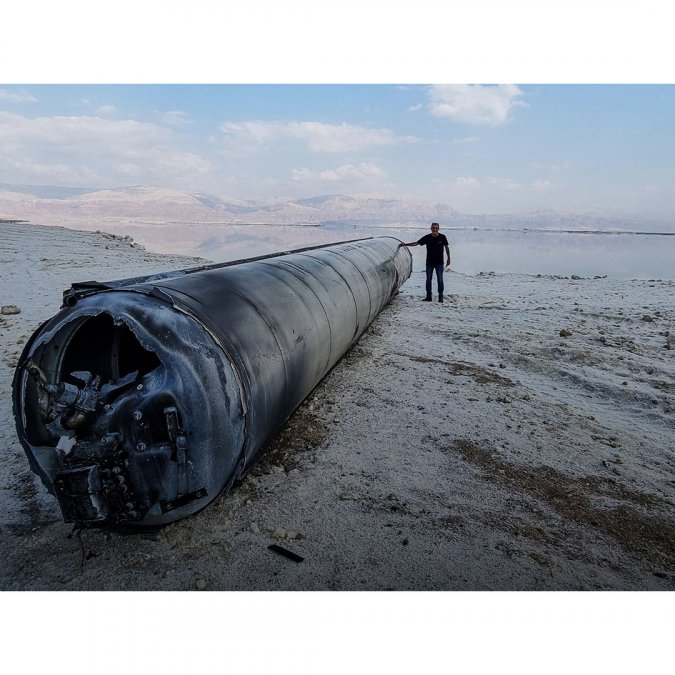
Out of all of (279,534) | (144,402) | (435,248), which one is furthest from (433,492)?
(435,248)

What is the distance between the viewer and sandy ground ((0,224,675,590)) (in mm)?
2459

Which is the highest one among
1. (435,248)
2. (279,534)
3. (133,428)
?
(435,248)

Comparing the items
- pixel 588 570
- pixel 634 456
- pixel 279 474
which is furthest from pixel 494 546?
pixel 634 456

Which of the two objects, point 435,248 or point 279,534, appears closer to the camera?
point 279,534

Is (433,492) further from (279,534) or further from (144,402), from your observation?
(144,402)

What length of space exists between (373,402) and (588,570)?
2295 millimetres

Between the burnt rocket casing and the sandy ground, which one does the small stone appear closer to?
the sandy ground

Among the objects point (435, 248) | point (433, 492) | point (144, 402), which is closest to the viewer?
point (144, 402)

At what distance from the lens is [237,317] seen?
2.79 m

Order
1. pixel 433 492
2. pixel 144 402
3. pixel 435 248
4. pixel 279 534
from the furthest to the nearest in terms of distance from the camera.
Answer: pixel 435 248 < pixel 433 492 < pixel 279 534 < pixel 144 402

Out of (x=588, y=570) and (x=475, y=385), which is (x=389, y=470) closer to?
(x=588, y=570)

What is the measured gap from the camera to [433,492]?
10.3ft

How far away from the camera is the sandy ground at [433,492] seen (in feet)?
8.07

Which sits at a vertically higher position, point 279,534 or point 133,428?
point 133,428
